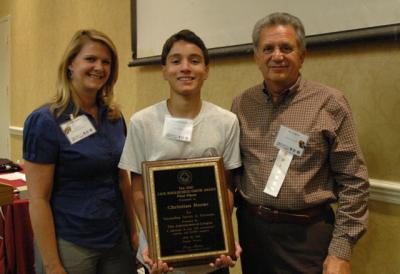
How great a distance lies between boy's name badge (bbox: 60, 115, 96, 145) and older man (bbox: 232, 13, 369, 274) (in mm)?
612

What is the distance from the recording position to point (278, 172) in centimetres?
135

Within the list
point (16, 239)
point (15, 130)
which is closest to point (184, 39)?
point (16, 239)

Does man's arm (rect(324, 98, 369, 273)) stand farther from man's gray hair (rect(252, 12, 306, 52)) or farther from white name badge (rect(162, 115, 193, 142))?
white name badge (rect(162, 115, 193, 142))

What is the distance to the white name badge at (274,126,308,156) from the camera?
1332 millimetres

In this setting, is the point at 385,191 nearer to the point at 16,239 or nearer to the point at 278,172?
the point at 278,172

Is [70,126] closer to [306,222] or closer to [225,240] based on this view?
[225,240]

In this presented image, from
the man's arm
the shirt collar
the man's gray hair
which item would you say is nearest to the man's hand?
the man's arm

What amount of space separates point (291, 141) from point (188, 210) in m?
0.43

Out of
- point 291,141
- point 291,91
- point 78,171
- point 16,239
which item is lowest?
point 16,239

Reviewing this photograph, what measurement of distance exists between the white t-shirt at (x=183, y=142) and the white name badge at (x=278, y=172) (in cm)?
14

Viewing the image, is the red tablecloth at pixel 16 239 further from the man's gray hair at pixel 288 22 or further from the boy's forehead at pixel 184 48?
the man's gray hair at pixel 288 22

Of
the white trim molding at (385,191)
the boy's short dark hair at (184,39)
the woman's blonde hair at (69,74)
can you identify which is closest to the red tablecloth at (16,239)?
the woman's blonde hair at (69,74)

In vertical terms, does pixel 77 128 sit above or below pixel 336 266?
above

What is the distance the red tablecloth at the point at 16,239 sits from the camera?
225cm
